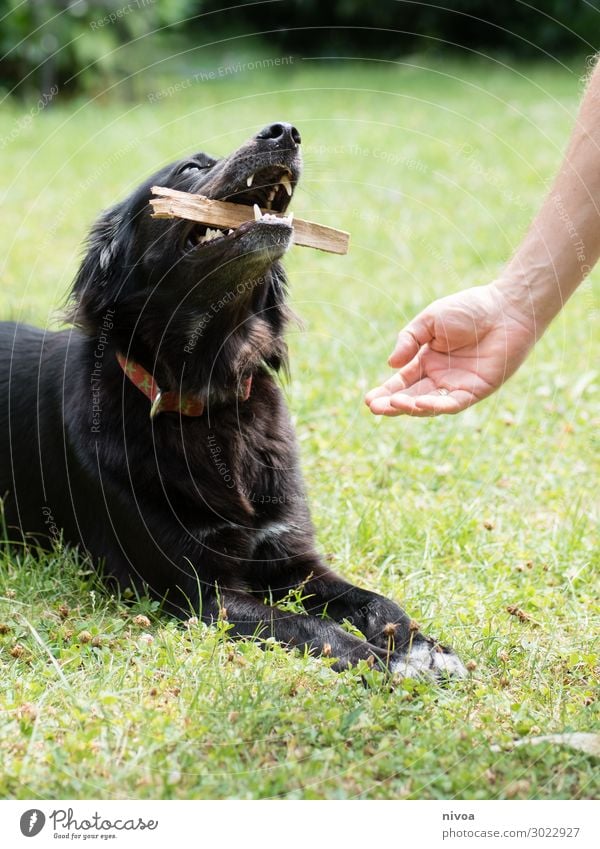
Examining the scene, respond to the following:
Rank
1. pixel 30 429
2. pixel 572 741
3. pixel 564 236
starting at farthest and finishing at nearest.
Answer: pixel 30 429, pixel 564 236, pixel 572 741

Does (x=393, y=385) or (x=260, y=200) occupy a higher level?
(x=260, y=200)

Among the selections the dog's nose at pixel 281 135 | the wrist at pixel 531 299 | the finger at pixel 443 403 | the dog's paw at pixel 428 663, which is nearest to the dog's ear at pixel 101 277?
the dog's nose at pixel 281 135

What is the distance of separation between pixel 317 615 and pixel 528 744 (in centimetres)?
95

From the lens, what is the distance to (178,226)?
11.3ft

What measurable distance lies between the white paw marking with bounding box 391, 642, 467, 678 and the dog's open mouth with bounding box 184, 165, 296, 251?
1.39 m

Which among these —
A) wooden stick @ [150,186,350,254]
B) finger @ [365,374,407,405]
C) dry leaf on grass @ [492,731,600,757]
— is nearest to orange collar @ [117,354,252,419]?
wooden stick @ [150,186,350,254]

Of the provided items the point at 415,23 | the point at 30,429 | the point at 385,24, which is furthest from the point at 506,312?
the point at 415,23

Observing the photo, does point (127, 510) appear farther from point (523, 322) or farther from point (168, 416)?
point (523, 322)

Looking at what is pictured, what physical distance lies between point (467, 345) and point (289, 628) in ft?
3.44

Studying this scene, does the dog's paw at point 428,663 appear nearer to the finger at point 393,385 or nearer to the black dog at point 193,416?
the black dog at point 193,416

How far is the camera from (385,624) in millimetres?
3201

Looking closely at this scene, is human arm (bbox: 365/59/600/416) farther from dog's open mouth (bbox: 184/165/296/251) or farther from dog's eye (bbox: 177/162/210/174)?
dog's eye (bbox: 177/162/210/174)

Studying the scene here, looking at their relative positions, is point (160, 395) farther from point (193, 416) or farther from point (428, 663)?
point (428, 663)

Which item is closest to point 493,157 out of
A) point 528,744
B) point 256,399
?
point 256,399
